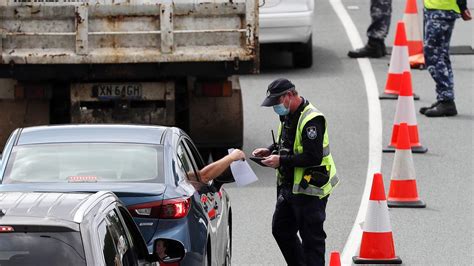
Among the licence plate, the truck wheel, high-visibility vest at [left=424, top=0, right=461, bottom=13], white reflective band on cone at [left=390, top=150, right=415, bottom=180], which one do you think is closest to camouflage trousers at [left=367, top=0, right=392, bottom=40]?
the truck wheel

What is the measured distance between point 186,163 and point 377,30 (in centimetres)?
1265

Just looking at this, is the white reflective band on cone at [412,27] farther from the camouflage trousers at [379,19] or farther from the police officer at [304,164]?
the police officer at [304,164]

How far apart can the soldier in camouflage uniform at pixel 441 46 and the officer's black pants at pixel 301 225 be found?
8.35m

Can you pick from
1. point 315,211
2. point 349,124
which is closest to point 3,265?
point 315,211

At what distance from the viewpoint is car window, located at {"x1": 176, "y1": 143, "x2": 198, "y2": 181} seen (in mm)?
11223

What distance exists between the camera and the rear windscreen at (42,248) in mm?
7250

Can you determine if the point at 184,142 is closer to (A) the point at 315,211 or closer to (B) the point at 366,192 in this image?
(A) the point at 315,211

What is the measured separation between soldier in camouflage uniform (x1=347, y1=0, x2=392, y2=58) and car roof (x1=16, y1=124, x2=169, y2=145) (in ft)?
41.0

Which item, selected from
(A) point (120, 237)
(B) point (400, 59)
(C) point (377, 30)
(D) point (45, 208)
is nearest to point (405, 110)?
(B) point (400, 59)

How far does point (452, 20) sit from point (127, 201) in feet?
34.0

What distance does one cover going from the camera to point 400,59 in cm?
1973

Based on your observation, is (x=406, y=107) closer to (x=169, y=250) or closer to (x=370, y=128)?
(x=370, y=128)

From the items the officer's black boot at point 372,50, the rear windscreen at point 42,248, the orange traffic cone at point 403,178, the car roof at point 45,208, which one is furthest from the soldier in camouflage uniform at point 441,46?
the rear windscreen at point 42,248

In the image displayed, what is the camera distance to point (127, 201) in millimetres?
10125
